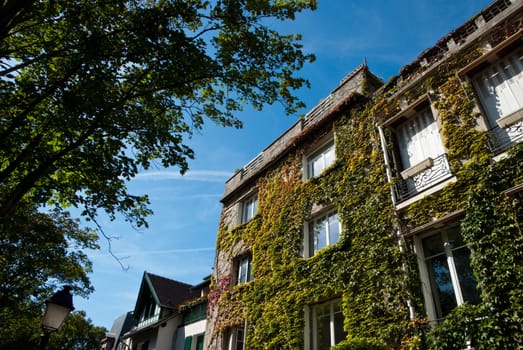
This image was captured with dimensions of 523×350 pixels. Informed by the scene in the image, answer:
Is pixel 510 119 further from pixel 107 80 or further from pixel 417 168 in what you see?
pixel 107 80

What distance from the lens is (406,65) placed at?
1113 centimetres

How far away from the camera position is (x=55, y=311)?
247 inches

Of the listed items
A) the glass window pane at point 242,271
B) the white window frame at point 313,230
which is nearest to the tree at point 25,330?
the glass window pane at point 242,271

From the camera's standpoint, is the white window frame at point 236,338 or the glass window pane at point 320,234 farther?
the white window frame at point 236,338

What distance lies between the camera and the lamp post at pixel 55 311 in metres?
6.03

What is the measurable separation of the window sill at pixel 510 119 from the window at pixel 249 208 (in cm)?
1094

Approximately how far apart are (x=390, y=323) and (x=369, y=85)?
28.7ft

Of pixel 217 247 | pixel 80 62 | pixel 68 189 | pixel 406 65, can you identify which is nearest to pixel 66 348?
pixel 217 247

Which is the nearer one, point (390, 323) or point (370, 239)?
point (390, 323)

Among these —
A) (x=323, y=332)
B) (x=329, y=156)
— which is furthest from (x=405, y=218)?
(x=329, y=156)

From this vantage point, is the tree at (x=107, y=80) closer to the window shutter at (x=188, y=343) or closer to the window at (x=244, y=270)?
the window at (x=244, y=270)

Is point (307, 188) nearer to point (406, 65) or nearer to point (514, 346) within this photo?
point (406, 65)

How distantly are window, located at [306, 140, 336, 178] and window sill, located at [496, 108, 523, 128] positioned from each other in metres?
5.76

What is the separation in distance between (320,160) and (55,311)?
33.7ft
